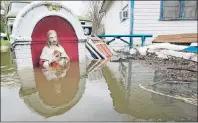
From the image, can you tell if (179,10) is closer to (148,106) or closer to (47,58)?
Result: (47,58)

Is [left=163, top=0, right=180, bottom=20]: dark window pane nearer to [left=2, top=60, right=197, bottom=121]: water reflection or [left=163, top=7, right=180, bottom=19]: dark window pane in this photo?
[left=163, top=7, right=180, bottom=19]: dark window pane

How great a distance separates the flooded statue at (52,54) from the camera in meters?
4.81

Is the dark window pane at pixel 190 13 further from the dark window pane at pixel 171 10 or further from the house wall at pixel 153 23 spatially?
the dark window pane at pixel 171 10

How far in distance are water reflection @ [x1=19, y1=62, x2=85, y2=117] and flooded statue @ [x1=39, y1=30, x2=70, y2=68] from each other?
58cm

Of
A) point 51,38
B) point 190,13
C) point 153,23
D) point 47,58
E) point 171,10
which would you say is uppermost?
point 171,10

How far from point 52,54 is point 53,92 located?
202 centimetres

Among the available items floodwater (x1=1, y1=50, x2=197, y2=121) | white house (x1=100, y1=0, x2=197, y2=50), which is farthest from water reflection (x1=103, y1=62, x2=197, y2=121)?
white house (x1=100, y1=0, x2=197, y2=50)

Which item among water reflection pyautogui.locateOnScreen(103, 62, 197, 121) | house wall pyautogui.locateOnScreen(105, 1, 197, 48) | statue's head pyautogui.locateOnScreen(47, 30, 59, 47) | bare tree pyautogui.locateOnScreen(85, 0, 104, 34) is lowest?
water reflection pyautogui.locateOnScreen(103, 62, 197, 121)

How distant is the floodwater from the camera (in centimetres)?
208

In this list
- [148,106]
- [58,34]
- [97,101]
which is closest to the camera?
[148,106]

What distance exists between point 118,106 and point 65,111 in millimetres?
618

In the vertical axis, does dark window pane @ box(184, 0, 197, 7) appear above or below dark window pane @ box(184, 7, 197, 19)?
above

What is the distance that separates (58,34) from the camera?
5.46 metres

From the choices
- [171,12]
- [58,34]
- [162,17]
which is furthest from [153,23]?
[58,34]
